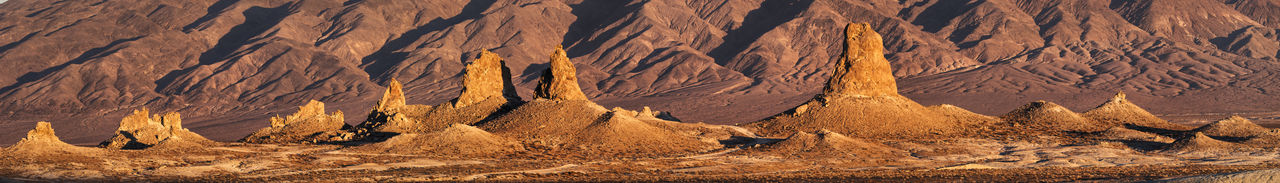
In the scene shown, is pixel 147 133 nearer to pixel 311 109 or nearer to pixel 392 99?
pixel 311 109

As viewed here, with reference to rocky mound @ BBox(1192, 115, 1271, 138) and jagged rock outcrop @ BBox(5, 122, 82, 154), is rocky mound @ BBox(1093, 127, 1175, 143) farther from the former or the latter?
jagged rock outcrop @ BBox(5, 122, 82, 154)

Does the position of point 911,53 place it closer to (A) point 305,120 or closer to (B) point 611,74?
(B) point 611,74

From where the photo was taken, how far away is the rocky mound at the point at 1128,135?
5594 centimetres

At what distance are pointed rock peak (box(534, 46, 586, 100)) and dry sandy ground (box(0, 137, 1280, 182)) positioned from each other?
643 inches

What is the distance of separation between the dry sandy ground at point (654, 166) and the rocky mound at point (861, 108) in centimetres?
703

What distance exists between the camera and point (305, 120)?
220ft

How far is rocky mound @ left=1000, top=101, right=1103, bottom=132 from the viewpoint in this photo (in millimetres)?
62625

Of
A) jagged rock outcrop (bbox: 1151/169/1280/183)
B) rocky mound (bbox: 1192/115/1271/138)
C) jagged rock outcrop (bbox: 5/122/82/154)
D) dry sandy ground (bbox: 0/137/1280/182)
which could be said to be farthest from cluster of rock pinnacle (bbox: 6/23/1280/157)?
jagged rock outcrop (bbox: 1151/169/1280/183)

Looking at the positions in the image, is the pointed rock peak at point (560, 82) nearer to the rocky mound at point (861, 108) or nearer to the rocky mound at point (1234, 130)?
the rocky mound at point (861, 108)

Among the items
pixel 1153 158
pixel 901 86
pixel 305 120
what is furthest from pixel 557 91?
pixel 901 86

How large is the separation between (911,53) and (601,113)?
458 ft

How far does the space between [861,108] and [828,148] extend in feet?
41.6

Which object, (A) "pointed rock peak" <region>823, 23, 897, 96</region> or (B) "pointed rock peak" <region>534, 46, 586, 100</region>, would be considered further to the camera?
(B) "pointed rock peak" <region>534, 46, 586, 100</region>

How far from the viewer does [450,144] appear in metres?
53.8
